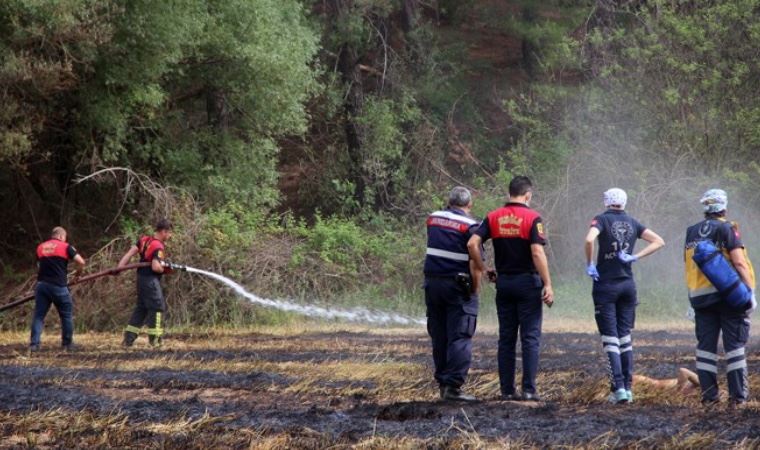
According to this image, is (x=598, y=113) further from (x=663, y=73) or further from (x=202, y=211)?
(x=202, y=211)

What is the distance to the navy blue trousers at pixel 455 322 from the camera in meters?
10.5

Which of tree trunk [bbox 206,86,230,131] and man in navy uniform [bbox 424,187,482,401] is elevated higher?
tree trunk [bbox 206,86,230,131]

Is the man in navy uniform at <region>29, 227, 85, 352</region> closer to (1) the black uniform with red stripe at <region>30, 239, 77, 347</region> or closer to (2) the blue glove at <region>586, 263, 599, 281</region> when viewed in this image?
(1) the black uniform with red stripe at <region>30, 239, 77, 347</region>

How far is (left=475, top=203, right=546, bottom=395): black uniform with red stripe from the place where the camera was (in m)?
10.3

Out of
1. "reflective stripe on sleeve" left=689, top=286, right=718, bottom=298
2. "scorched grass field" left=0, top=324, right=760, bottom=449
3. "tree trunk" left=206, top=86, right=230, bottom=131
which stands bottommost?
"scorched grass field" left=0, top=324, right=760, bottom=449

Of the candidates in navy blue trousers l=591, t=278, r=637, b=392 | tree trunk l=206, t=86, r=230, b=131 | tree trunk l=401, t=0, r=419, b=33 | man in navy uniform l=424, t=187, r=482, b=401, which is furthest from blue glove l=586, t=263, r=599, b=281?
tree trunk l=401, t=0, r=419, b=33

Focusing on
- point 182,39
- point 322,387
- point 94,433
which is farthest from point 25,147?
point 94,433

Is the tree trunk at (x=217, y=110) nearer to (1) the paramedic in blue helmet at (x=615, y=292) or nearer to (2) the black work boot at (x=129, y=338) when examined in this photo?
(2) the black work boot at (x=129, y=338)

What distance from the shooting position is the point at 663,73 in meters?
31.4

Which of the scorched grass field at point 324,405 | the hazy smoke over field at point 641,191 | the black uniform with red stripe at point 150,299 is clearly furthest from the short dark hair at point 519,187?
the hazy smoke over field at point 641,191

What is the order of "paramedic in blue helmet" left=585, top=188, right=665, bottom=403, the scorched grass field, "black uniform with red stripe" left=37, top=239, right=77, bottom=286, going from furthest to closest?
1. "black uniform with red stripe" left=37, top=239, right=77, bottom=286
2. "paramedic in blue helmet" left=585, top=188, right=665, bottom=403
3. the scorched grass field

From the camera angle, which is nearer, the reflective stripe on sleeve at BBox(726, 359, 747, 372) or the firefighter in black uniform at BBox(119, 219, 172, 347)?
the reflective stripe on sleeve at BBox(726, 359, 747, 372)

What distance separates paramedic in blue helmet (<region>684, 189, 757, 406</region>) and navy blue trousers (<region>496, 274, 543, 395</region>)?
4.20ft

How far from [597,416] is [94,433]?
3568 mm
